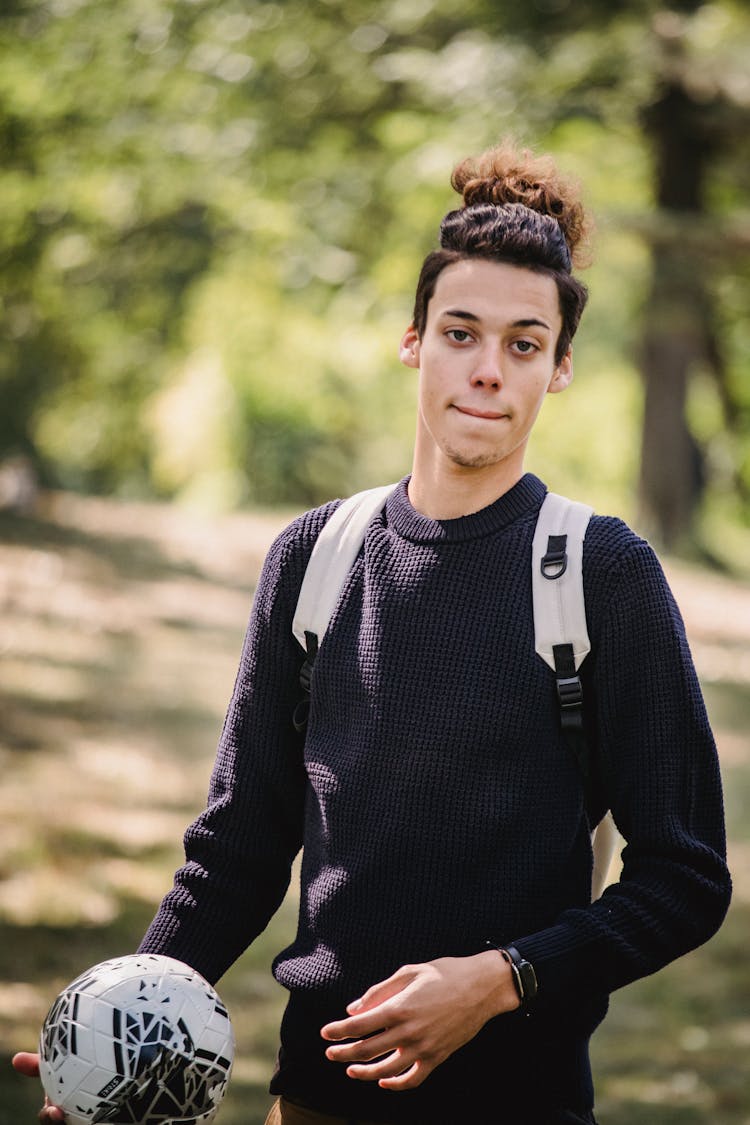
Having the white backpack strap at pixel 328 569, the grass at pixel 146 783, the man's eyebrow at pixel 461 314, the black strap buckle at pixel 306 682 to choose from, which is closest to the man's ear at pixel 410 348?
the man's eyebrow at pixel 461 314

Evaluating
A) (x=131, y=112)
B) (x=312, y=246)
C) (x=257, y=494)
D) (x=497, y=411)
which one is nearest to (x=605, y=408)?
→ (x=257, y=494)

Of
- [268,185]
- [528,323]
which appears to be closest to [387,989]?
[528,323]

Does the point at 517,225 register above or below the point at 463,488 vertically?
above

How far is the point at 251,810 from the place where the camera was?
9.02 ft

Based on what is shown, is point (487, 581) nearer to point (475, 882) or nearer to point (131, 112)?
point (475, 882)

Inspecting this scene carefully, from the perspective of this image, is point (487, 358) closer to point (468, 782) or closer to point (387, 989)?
point (468, 782)

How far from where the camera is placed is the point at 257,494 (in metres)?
21.0

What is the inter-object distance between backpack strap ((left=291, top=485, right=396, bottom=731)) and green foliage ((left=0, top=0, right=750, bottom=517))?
896 cm

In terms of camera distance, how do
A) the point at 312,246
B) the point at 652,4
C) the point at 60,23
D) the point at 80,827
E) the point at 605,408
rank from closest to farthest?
the point at 80,827 → the point at 652,4 → the point at 60,23 → the point at 312,246 → the point at 605,408

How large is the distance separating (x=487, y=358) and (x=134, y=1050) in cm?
129

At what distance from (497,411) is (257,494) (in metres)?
18.5

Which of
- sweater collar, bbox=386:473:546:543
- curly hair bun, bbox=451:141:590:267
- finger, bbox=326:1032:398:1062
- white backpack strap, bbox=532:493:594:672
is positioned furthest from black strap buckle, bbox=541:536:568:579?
finger, bbox=326:1032:398:1062

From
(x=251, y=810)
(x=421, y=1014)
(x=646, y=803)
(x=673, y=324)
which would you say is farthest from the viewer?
(x=673, y=324)

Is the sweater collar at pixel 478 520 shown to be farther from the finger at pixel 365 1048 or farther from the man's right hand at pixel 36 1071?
the man's right hand at pixel 36 1071
